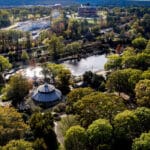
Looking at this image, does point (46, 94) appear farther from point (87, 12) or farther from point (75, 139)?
point (87, 12)

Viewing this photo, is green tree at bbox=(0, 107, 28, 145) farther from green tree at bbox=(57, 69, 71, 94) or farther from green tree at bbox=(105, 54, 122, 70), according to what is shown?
green tree at bbox=(105, 54, 122, 70)

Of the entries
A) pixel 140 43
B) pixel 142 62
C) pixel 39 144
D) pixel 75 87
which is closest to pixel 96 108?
pixel 39 144

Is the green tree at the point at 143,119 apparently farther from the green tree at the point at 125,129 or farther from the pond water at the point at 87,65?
the pond water at the point at 87,65

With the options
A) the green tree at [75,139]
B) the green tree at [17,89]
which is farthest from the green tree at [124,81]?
the green tree at [75,139]

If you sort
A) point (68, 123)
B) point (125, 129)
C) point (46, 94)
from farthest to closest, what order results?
point (46, 94) < point (68, 123) < point (125, 129)

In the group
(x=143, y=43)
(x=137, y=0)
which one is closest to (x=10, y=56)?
(x=143, y=43)

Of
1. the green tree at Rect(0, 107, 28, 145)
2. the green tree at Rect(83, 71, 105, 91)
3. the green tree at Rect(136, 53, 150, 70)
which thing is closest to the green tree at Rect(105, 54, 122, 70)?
the green tree at Rect(136, 53, 150, 70)
